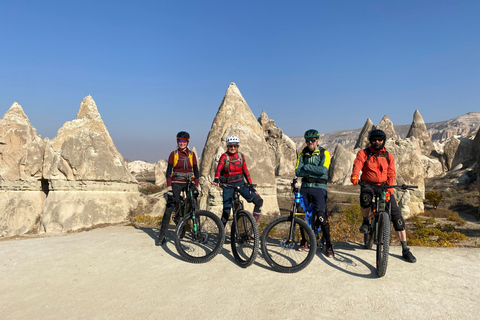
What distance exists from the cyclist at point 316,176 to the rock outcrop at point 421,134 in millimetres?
54736

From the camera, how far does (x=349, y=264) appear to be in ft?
13.6

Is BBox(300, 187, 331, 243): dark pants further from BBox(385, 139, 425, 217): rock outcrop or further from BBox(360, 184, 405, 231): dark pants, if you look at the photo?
BBox(385, 139, 425, 217): rock outcrop

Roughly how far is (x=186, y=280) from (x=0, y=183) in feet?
43.2

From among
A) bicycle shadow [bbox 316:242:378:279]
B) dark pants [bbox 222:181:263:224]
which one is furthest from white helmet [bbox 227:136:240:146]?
bicycle shadow [bbox 316:242:378:279]

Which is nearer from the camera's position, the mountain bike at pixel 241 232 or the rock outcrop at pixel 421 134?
the mountain bike at pixel 241 232

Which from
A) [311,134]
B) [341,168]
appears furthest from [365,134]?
[311,134]

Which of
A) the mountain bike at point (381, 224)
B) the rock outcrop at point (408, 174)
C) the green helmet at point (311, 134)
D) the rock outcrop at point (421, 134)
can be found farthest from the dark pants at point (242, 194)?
the rock outcrop at point (421, 134)

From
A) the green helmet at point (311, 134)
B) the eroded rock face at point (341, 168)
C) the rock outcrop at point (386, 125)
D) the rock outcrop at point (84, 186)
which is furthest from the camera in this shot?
the rock outcrop at point (386, 125)

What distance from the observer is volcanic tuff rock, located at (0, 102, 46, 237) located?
493 inches

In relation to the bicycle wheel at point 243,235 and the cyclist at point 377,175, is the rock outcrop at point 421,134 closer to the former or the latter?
the cyclist at point 377,175

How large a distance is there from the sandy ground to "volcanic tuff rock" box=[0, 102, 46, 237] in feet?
30.6

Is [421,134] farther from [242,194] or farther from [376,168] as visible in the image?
[242,194]

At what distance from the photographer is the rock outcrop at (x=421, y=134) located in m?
51.2

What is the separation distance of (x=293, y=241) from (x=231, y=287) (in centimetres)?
106
